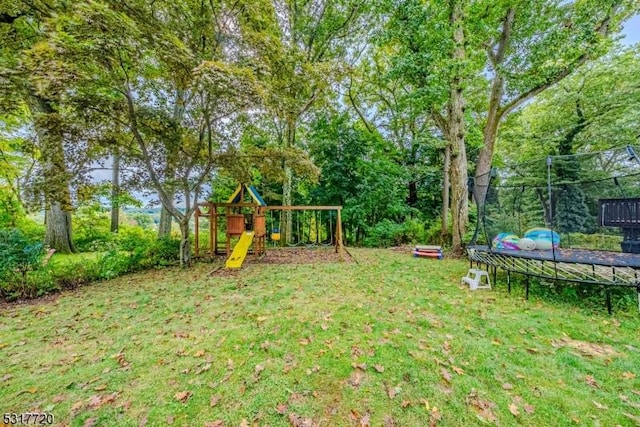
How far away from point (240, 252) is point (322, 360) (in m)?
4.72

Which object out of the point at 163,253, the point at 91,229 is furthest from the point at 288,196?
the point at 91,229

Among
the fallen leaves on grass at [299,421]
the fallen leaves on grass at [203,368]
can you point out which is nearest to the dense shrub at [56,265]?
the fallen leaves on grass at [203,368]

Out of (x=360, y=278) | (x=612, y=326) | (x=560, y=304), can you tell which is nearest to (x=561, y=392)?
(x=612, y=326)

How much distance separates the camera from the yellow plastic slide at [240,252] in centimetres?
627

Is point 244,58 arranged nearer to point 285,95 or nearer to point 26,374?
point 285,95

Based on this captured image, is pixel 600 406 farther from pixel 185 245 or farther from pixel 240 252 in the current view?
pixel 185 245

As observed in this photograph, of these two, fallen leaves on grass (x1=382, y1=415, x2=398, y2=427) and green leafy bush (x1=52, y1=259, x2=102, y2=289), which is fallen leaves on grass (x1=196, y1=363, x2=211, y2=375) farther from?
green leafy bush (x1=52, y1=259, x2=102, y2=289)

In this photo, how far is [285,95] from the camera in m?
7.29

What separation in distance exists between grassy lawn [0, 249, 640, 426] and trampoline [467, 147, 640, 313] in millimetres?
904

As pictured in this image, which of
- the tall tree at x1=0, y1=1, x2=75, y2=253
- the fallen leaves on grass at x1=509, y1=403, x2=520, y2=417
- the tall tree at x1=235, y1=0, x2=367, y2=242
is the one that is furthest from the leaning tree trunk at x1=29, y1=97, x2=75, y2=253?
the fallen leaves on grass at x1=509, y1=403, x2=520, y2=417

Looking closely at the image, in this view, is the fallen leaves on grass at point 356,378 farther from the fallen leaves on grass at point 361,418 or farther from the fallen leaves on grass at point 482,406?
the fallen leaves on grass at point 482,406

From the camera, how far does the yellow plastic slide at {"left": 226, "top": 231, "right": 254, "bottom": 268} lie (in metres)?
6.27

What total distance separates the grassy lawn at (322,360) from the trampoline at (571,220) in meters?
0.90

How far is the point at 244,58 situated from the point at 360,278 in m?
5.60
